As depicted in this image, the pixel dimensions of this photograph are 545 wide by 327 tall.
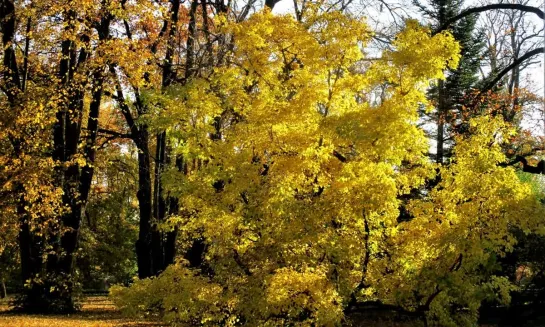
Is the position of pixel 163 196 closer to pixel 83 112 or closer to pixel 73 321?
pixel 83 112

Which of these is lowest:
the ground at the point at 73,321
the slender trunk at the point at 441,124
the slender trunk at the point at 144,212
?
the ground at the point at 73,321

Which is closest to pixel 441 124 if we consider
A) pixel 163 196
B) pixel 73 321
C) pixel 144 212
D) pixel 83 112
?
pixel 163 196

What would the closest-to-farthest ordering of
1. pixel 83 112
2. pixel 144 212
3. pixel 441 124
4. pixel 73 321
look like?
1. pixel 73 321
2. pixel 83 112
3. pixel 144 212
4. pixel 441 124

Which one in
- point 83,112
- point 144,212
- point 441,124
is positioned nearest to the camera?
point 83,112

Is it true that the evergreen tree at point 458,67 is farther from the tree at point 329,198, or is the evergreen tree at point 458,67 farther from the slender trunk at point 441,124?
the tree at point 329,198

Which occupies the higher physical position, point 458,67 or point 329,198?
point 458,67

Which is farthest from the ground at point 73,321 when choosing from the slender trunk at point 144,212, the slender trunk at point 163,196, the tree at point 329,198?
the tree at point 329,198

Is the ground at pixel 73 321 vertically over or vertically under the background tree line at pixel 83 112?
under

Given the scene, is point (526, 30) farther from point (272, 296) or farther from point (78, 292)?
point (272, 296)

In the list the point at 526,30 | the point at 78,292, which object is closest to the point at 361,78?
the point at 78,292

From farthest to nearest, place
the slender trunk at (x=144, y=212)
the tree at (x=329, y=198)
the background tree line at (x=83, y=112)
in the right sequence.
A: 1. the slender trunk at (x=144, y=212)
2. the background tree line at (x=83, y=112)
3. the tree at (x=329, y=198)

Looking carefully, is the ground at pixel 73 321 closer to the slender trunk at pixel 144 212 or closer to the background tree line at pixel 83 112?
the background tree line at pixel 83 112

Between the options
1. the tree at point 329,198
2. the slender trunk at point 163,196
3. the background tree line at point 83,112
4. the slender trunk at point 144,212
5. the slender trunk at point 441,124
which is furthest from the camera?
the slender trunk at point 441,124

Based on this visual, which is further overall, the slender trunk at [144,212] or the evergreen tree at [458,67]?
the evergreen tree at [458,67]
